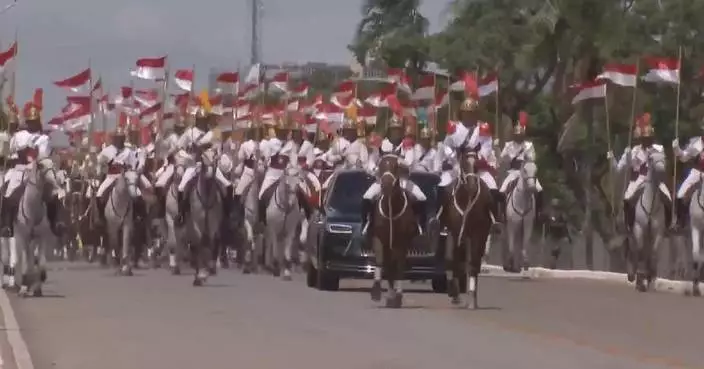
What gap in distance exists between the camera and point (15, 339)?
20391 millimetres

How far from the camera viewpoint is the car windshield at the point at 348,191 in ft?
104

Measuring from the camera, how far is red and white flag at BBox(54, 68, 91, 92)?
52.1 m

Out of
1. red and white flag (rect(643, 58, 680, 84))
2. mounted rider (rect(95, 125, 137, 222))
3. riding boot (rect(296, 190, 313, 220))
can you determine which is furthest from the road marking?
red and white flag (rect(643, 58, 680, 84))

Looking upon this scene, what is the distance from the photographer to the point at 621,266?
42.7 metres

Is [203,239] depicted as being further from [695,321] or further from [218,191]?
[695,321]

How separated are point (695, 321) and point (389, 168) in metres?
4.57

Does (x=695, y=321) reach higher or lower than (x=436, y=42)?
lower

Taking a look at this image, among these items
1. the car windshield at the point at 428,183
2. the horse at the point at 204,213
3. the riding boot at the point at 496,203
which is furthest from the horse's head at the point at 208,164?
the riding boot at the point at 496,203

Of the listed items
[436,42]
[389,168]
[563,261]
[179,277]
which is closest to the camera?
[389,168]

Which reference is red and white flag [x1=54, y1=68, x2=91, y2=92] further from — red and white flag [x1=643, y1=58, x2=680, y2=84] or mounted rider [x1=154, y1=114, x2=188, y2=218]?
red and white flag [x1=643, y1=58, x2=680, y2=84]

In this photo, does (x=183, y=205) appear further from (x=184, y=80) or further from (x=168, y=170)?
(x=184, y=80)

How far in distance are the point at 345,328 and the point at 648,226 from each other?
11329mm

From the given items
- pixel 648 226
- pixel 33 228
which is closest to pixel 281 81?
pixel 648 226

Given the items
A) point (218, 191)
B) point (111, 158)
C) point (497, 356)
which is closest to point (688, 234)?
point (218, 191)
